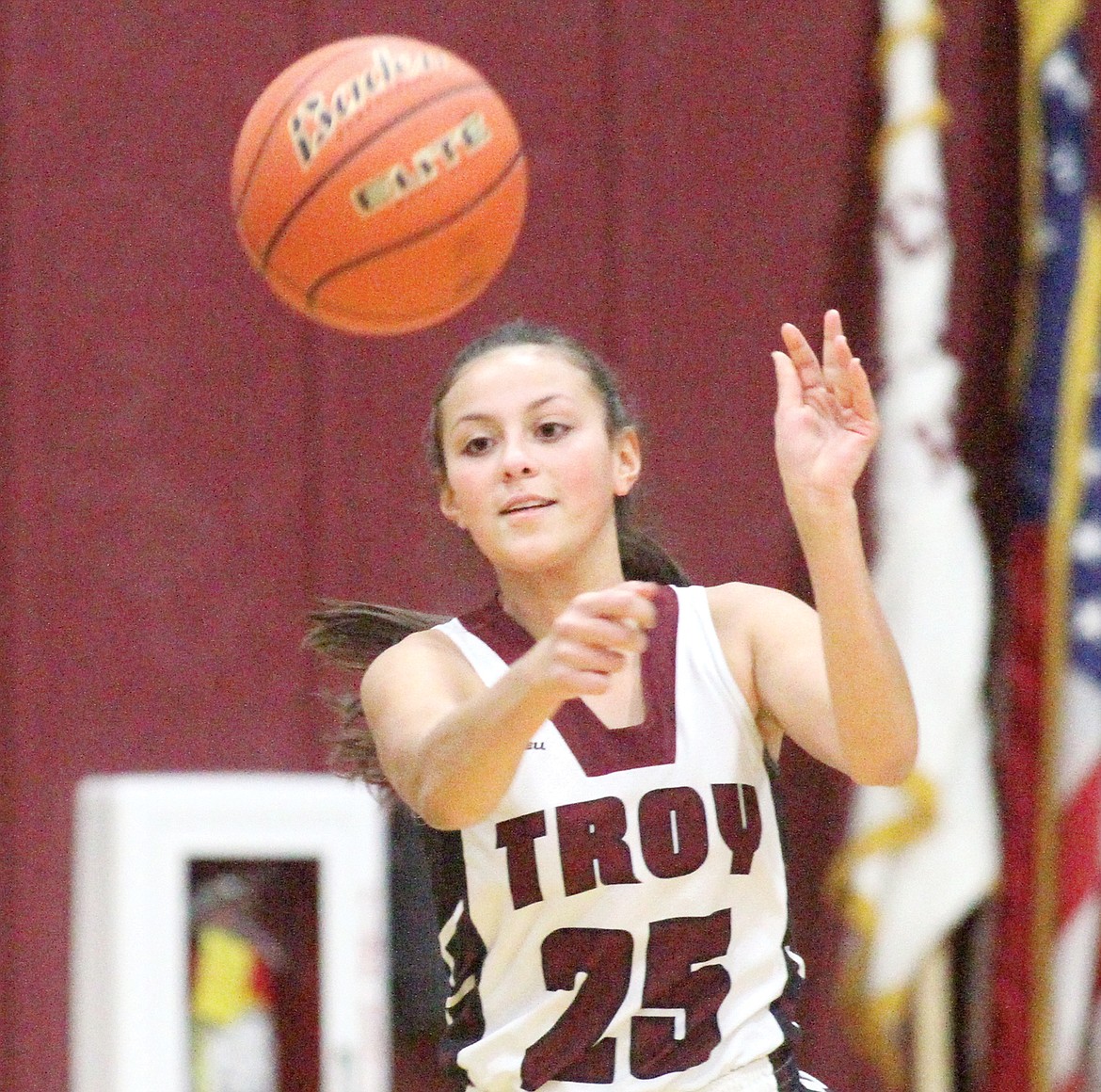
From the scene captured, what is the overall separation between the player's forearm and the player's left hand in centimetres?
3

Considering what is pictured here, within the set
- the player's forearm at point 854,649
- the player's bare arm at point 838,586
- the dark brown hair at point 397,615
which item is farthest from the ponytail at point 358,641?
the player's forearm at point 854,649

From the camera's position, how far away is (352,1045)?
3.88m

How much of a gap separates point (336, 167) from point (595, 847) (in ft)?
3.46

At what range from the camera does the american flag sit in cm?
436

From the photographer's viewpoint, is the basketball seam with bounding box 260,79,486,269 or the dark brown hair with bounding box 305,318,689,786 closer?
the dark brown hair with bounding box 305,318,689,786

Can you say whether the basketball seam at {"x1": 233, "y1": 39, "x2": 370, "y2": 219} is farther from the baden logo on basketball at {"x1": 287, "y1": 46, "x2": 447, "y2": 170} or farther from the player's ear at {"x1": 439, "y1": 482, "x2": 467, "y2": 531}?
the player's ear at {"x1": 439, "y1": 482, "x2": 467, "y2": 531}

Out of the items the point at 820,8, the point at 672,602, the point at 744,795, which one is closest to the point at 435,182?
the point at 672,602

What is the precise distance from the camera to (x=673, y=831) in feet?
7.61

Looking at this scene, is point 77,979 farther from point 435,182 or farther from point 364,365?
point 435,182

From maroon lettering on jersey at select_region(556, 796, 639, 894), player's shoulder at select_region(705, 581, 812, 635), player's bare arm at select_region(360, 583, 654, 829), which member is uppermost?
player's shoulder at select_region(705, 581, 812, 635)

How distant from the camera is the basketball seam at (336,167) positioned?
2.79m

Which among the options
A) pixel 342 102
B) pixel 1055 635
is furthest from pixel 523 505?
pixel 1055 635

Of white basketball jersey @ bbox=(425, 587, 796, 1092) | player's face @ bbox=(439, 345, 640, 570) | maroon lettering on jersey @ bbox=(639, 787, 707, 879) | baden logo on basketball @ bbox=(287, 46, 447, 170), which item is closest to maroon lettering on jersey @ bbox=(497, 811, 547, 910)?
white basketball jersey @ bbox=(425, 587, 796, 1092)

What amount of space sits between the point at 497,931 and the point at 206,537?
2.02 metres
